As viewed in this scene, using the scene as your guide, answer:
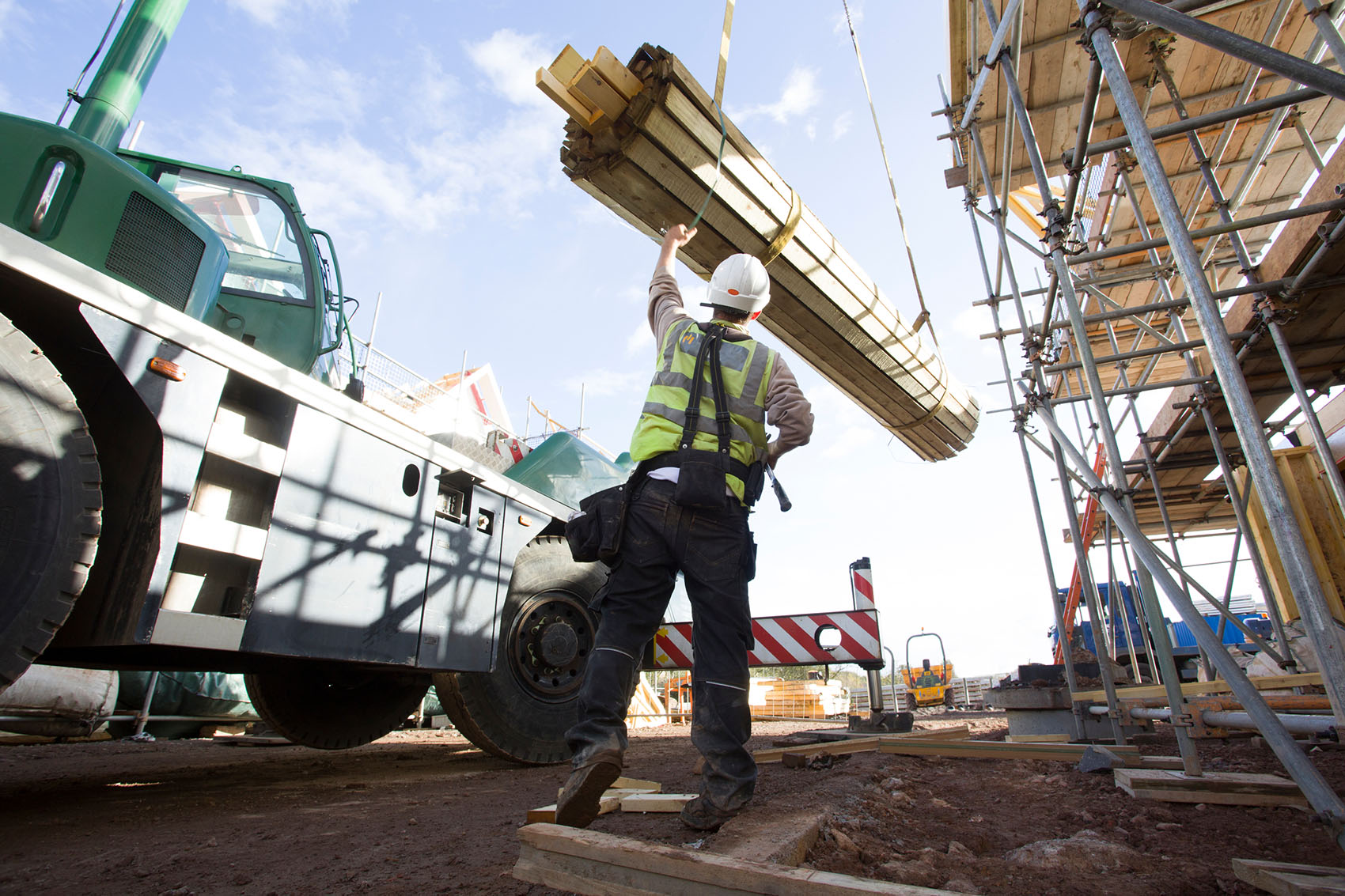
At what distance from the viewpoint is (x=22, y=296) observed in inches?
87.0

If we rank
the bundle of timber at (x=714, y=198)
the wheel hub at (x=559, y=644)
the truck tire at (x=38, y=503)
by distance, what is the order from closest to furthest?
the truck tire at (x=38, y=503) → the bundle of timber at (x=714, y=198) → the wheel hub at (x=559, y=644)

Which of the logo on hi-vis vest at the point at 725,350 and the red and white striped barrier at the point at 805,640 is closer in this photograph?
the logo on hi-vis vest at the point at 725,350

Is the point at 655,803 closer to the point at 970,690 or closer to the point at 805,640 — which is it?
the point at 805,640

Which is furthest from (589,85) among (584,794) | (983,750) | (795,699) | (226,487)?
(795,699)

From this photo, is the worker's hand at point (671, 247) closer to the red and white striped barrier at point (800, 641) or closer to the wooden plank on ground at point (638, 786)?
the wooden plank on ground at point (638, 786)

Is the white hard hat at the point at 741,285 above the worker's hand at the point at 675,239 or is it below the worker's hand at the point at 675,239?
below

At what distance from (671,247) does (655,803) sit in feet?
7.31

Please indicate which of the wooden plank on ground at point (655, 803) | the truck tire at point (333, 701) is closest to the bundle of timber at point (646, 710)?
the truck tire at point (333, 701)

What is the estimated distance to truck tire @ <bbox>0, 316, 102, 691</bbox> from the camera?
1964 millimetres

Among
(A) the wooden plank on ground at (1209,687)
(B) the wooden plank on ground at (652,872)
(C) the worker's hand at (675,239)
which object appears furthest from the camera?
(A) the wooden plank on ground at (1209,687)

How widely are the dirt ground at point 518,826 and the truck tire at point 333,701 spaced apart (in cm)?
38

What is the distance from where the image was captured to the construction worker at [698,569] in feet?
6.15

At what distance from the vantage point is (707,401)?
225 centimetres

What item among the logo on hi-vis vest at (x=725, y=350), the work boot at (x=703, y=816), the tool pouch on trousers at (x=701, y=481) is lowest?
the work boot at (x=703, y=816)
